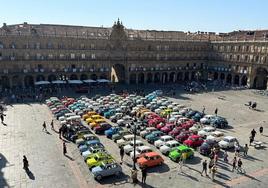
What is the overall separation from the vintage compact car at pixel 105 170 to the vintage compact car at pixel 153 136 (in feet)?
33.1

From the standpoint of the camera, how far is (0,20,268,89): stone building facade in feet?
238

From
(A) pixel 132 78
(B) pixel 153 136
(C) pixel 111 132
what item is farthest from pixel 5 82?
(B) pixel 153 136

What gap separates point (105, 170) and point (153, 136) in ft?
39.1

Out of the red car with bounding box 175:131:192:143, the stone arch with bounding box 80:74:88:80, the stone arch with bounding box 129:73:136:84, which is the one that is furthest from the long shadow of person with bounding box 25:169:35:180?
the stone arch with bounding box 129:73:136:84

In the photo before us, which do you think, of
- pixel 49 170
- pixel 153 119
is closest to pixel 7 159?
pixel 49 170

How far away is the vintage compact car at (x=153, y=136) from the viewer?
37562 millimetres

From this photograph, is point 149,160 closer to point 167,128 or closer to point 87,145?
point 87,145

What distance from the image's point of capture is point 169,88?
80188 mm

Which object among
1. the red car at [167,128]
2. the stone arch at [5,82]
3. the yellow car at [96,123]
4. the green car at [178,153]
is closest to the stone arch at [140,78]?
the stone arch at [5,82]

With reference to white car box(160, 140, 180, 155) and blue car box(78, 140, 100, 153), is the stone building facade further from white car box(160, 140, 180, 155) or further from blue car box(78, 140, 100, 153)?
white car box(160, 140, 180, 155)

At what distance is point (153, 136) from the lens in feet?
124

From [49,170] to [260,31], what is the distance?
263 ft

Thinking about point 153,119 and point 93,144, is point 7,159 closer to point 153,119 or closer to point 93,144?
point 93,144

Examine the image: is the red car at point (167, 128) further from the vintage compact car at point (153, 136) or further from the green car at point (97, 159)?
the green car at point (97, 159)
